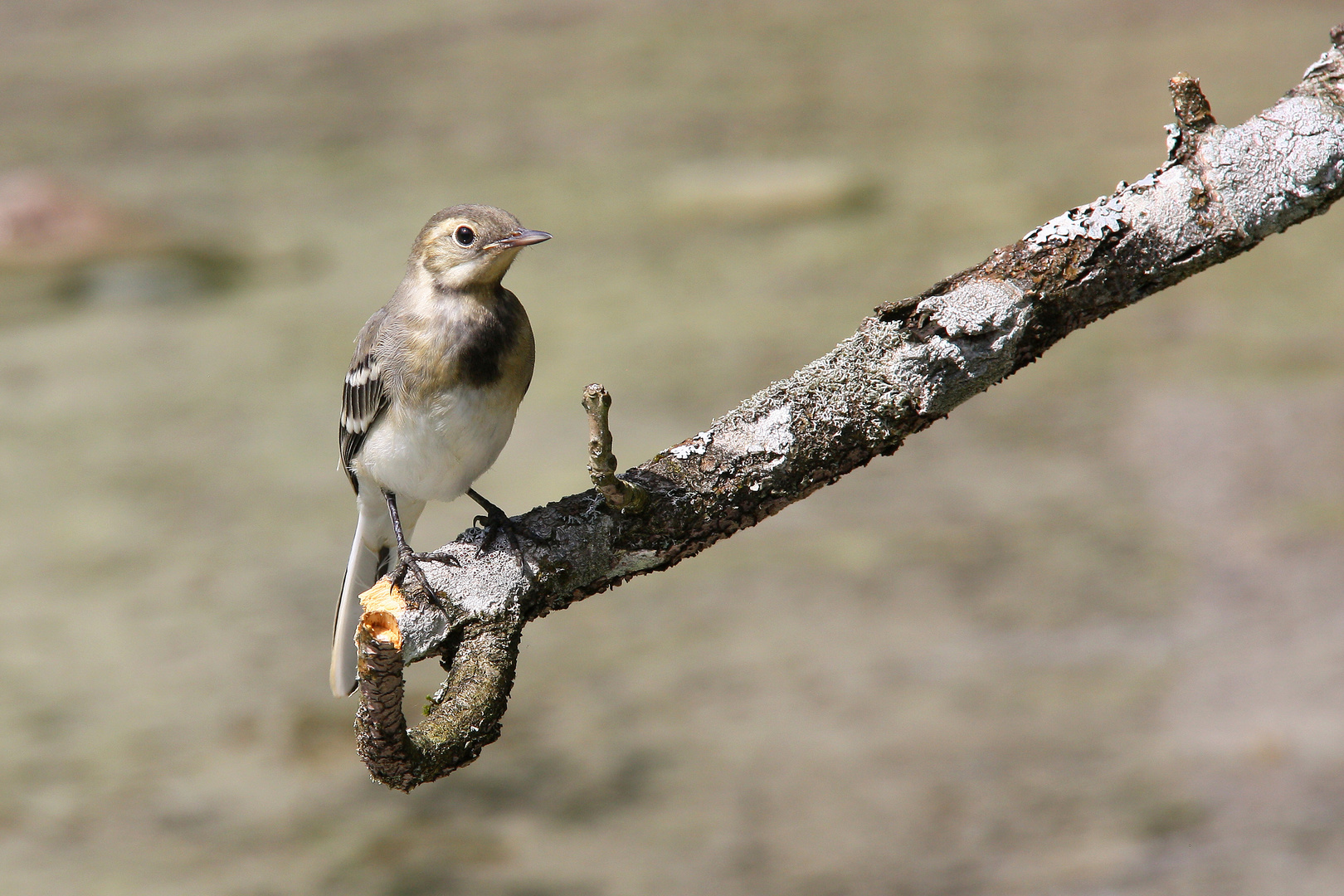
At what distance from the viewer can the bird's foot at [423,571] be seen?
8.69ft

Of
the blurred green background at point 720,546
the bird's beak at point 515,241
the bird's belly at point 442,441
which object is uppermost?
the blurred green background at point 720,546

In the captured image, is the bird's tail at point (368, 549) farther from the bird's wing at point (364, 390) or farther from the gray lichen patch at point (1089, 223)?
the gray lichen patch at point (1089, 223)

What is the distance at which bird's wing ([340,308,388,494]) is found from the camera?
396cm

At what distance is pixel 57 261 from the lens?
14938 millimetres

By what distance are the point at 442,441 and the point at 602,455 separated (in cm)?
142

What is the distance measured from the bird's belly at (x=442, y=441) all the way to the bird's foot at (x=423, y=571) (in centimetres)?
70

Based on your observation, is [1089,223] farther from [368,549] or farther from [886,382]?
[368,549]

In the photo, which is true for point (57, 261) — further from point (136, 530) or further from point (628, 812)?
point (628, 812)

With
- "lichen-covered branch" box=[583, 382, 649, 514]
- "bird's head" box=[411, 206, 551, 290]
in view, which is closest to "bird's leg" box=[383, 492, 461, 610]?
"lichen-covered branch" box=[583, 382, 649, 514]

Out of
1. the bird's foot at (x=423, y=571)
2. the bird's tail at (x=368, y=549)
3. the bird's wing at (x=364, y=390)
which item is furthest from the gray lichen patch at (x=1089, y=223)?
the bird's tail at (x=368, y=549)

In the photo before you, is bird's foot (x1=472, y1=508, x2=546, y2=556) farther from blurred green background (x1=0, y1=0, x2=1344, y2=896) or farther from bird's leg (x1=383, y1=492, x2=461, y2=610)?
blurred green background (x1=0, y1=0, x2=1344, y2=896)

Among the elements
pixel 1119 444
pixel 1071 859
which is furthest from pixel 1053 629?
pixel 1119 444

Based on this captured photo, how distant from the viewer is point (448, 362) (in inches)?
147

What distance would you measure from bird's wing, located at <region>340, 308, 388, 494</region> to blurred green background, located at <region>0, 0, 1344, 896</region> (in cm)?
306
